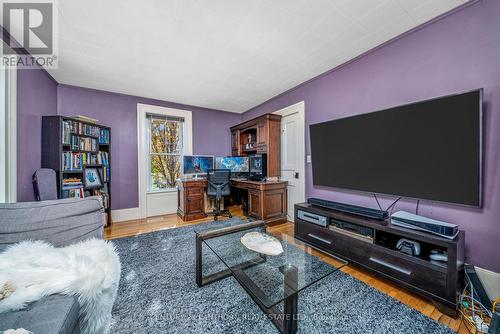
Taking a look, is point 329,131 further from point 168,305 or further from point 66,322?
point 66,322

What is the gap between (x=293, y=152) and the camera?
138 inches

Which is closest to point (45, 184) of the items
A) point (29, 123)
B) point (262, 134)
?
point (29, 123)

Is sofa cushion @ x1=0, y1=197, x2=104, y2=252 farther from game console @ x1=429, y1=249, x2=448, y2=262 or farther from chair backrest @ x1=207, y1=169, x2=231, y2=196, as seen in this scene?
game console @ x1=429, y1=249, x2=448, y2=262

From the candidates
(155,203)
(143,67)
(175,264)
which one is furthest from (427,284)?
(155,203)

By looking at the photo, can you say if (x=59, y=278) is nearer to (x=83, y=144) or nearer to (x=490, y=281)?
(x=83, y=144)

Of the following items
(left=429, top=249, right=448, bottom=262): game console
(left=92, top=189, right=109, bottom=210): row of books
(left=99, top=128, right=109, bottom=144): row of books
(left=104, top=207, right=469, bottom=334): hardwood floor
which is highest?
(left=99, top=128, right=109, bottom=144): row of books

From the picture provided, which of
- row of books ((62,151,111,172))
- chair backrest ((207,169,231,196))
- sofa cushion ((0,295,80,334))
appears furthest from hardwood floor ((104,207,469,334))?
sofa cushion ((0,295,80,334))

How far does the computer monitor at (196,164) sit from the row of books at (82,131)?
4.62ft

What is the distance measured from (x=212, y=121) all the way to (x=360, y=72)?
3244 mm

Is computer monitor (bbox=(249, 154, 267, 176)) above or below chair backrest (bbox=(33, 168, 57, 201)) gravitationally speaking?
above

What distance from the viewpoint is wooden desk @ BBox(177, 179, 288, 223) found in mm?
3223

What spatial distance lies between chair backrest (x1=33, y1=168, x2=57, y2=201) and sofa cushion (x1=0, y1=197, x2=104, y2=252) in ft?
4.91

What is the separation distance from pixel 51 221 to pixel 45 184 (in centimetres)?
170

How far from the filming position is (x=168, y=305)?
57.0 inches
